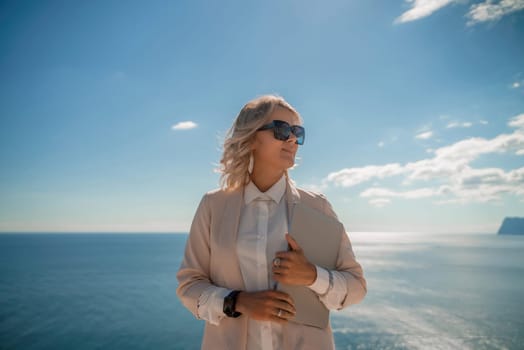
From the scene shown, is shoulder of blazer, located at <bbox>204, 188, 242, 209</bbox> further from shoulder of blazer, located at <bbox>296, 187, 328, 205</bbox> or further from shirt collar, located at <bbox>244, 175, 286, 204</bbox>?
shoulder of blazer, located at <bbox>296, 187, 328, 205</bbox>

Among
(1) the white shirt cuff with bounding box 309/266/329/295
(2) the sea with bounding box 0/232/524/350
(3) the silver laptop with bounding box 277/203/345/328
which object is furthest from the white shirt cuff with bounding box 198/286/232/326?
(2) the sea with bounding box 0/232/524/350

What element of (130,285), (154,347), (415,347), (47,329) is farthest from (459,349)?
(130,285)

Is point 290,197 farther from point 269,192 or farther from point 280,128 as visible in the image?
point 280,128

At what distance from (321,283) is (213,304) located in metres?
0.73

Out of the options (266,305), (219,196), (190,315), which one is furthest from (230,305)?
(190,315)

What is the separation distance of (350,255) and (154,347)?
1413 inches

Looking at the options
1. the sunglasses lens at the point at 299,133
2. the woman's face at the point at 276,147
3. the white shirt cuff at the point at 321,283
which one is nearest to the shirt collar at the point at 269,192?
the woman's face at the point at 276,147

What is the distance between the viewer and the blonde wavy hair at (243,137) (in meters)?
2.45

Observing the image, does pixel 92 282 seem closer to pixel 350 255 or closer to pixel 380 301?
pixel 380 301

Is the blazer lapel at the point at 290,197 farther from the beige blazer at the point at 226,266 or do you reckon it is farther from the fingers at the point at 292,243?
the fingers at the point at 292,243

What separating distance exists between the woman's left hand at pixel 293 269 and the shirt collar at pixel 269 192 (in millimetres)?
520

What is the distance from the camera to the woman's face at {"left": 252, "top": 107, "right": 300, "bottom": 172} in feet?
7.93

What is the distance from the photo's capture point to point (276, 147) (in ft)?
7.91

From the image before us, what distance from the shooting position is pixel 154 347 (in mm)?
31641
